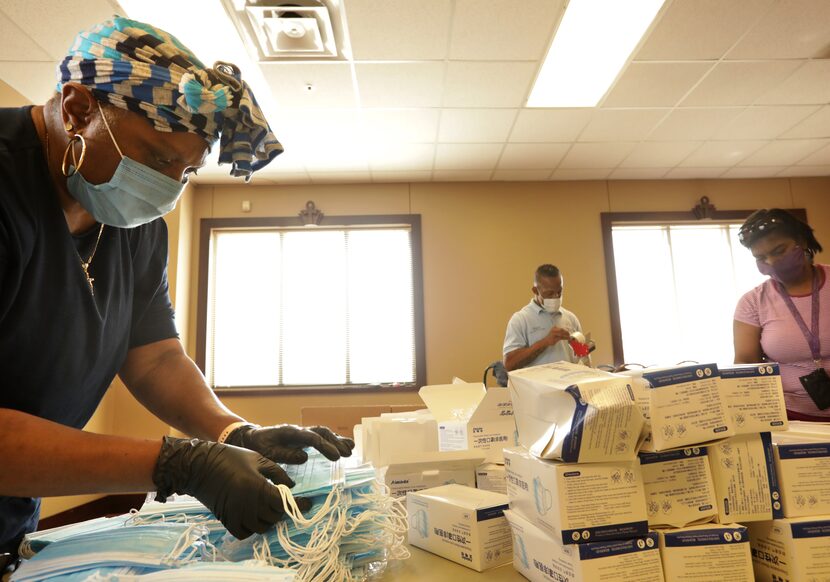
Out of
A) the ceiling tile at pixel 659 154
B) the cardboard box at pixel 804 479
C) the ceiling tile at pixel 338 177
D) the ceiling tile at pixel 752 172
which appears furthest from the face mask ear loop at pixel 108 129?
the ceiling tile at pixel 752 172

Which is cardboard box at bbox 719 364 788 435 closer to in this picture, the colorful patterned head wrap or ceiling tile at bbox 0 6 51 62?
the colorful patterned head wrap

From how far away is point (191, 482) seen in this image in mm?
705

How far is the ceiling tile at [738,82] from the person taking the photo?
280 cm

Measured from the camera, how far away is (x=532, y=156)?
155 inches

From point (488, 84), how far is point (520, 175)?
1.52 metres

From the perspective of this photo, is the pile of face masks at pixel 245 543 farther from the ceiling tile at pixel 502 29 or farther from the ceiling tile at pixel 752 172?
the ceiling tile at pixel 752 172

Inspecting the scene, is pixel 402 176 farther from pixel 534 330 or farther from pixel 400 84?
pixel 534 330

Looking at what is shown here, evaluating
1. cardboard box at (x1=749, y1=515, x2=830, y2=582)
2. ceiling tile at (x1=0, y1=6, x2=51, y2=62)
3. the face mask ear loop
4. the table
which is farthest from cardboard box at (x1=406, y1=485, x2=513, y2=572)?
ceiling tile at (x1=0, y1=6, x2=51, y2=62)

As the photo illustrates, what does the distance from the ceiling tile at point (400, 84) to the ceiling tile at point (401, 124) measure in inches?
3.6

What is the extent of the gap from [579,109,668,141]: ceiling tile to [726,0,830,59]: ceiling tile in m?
0.65

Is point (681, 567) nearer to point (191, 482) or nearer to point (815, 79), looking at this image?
point (191, 482)

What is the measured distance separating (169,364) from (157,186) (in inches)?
16.8

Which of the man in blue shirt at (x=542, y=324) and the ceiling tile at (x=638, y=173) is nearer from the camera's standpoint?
the man in blue shirt at (x=542, y=324)

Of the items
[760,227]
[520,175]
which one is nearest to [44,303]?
[760,227]
